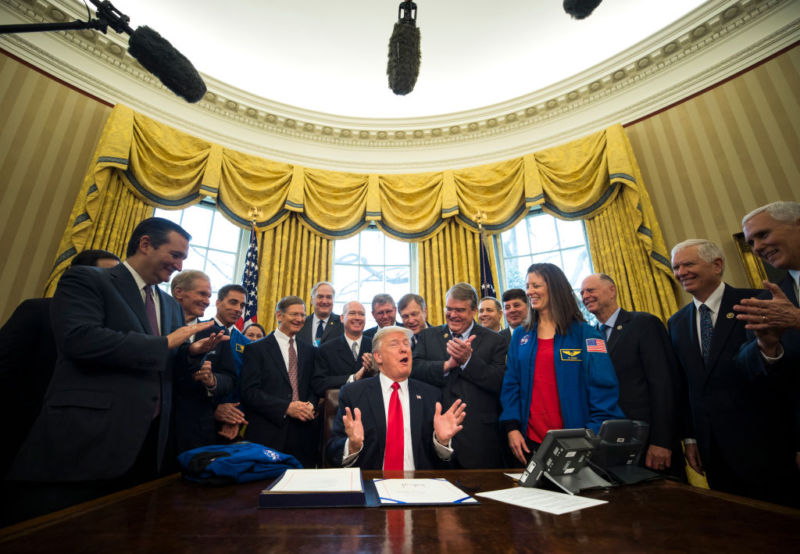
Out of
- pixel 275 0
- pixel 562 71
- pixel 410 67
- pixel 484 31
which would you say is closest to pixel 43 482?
pixel 410 67

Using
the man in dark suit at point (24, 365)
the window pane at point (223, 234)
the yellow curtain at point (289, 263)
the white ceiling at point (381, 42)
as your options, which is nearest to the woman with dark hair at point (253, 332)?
the yellow curtain at point (289, 263)

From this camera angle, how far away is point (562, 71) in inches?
215

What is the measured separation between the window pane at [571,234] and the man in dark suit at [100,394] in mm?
4807

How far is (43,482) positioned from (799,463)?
9.56 ft

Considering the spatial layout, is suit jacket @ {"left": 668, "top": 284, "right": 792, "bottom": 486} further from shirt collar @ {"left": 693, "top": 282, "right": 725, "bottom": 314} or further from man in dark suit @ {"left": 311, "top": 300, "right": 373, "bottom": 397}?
man in dark suit @ {"left": 311, "top": 300, "right": 373, "bottom": 397}

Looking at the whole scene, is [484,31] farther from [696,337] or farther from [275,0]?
[696,337]

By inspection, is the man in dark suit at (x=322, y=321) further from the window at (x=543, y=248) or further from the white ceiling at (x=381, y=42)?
the white ceiling at (x=381, y=42)

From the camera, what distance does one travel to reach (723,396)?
1.81 metres

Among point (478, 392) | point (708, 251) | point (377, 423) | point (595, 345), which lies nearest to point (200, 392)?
point (377, 423)

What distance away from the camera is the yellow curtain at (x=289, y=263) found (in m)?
4.90

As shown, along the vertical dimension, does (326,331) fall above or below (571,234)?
below

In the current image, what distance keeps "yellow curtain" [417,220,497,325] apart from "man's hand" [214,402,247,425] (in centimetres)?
314

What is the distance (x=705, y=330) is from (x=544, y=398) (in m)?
0.98

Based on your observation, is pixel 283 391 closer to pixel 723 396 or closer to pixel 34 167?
pixel 723 396
